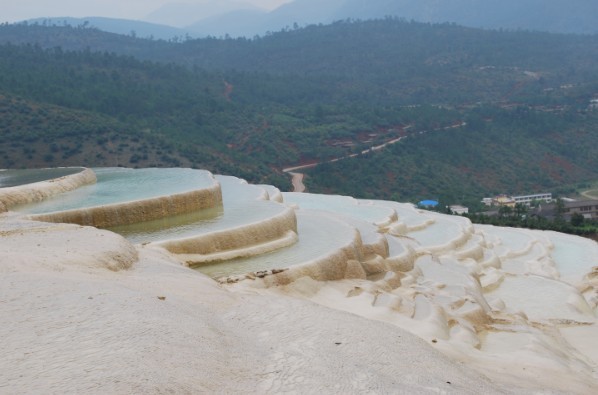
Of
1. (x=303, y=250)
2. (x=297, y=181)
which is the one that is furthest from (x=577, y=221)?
(x=303, y=250)

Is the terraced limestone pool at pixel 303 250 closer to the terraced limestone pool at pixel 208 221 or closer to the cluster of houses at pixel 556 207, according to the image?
the terraced limestone pool at pixel 208 221

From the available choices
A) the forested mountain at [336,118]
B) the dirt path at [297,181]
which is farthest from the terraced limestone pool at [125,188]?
the dirt path at [297,181]

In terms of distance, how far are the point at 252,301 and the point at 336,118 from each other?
4721 centimetres

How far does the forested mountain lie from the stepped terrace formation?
65.2 ft

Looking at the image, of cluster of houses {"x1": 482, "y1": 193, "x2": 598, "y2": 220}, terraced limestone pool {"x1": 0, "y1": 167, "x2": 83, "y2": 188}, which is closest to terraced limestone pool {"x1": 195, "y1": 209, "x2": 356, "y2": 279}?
terraced limestone pool {"x1": 0, "y1": 167, "x2": 83, "y2": 188}

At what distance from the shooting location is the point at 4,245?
7750 mm

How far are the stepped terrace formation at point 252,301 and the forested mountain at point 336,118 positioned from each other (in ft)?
65.2

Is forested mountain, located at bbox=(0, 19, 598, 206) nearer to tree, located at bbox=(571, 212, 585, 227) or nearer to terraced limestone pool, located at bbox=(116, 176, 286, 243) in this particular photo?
tree, located at bbox=(571, 212, 585, 227)

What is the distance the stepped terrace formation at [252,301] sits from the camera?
515cm

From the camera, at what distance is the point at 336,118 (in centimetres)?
5388

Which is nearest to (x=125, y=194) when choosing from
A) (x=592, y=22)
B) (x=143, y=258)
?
(x=143, y=258)

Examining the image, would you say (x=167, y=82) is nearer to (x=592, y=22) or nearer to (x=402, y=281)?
(x=402, y=281)

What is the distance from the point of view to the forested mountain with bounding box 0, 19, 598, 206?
35.7 metres

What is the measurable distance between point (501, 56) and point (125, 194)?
76213mm
